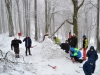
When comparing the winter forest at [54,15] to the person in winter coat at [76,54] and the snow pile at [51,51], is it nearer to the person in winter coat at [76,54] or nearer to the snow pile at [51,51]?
the snow pile at [51,51]

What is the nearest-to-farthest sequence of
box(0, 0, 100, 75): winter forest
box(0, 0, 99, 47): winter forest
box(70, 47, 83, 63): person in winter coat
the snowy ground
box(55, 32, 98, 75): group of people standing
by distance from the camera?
box(55, 32, 98, 75): group of people standing, the snowy ground, box(70, 47, 83, 63): person in winter coat, box(0, 0, 100, 75): winter forest, box(0, 0, 99, 47): winter forest

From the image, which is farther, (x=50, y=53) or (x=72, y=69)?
(x=50, y=53)

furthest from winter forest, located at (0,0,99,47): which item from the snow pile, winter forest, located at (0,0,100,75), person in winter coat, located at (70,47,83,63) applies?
person in winter coat, located at (70,47,83,63)

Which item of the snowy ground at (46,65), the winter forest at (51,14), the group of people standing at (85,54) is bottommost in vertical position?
the snowy ground at (46,65)

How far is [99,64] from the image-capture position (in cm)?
1059

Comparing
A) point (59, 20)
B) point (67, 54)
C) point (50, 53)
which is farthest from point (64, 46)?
point (59, 20)

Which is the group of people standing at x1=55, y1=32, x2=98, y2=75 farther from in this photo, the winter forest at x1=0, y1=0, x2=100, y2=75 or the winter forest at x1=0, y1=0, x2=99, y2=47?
the winter forest at x1=0, y1=0, x2=99, y2=47

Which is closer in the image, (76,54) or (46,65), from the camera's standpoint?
(46,65)

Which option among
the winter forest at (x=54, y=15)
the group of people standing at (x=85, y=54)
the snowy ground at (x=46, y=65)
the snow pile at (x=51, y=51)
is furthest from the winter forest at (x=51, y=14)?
the snowy ground at (x=46, y=65)

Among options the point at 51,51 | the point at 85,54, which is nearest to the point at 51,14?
the point at 51,51

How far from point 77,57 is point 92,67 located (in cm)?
322

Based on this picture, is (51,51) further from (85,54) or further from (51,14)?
(51,14)

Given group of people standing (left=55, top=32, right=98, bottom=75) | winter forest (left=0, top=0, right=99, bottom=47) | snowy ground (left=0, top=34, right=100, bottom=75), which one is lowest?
snowy ground (left=0, top=34, right=100, bottom=75)

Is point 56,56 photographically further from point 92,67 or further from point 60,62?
point 92,67
